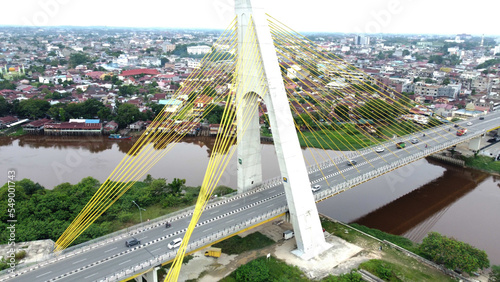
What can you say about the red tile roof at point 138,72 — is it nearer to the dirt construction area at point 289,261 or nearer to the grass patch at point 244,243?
the grass patch at point 244,243

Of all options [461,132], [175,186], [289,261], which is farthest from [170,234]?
[461,132]

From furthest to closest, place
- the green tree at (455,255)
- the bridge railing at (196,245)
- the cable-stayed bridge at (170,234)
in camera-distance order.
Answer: the green tree at (455,255) → the cable-stayed bridge at (170,234) → the bridge railing at (196,245)

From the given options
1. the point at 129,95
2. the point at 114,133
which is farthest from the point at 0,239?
the point at 129,95

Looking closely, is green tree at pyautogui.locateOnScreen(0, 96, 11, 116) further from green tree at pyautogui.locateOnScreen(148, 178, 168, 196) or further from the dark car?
the dark car

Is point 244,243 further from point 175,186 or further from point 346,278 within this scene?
point 175,186

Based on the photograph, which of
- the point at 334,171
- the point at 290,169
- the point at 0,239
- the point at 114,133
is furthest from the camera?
the point at 114,133

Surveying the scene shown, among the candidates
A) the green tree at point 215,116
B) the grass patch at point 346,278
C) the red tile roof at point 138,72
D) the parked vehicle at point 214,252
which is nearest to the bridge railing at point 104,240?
the parked vehicle at point 214,252

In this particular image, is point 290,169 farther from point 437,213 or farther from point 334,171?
point 437,213
